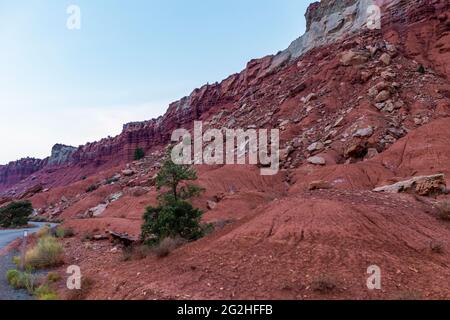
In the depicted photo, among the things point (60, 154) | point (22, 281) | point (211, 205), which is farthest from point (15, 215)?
point (60, 154)

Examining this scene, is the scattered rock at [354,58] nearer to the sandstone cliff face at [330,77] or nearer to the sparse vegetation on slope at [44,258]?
the sandstone cliff face at [330,77]

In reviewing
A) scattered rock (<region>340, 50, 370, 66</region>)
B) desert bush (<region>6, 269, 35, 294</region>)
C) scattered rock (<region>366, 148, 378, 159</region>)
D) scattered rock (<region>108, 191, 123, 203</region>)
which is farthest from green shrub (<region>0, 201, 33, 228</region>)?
Result: scattered rock (<region>340, 50, 370, 66</region>)

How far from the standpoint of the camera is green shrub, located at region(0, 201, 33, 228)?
31272 mm

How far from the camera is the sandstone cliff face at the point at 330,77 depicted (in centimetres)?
3158

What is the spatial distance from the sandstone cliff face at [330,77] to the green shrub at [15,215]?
21851 mm

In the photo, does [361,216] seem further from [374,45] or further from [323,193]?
[374,45]

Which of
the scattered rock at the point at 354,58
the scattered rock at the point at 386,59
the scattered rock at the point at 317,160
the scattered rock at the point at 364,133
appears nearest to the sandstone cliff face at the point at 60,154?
the scattered rock at the point at 354,58

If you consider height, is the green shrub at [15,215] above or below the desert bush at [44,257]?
below

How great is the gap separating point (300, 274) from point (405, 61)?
112 feet

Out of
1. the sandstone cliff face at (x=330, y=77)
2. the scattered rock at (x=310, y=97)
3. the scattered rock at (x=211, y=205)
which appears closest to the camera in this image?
the scattered rock at (x=211, y=205)

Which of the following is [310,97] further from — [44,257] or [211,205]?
[44,257]

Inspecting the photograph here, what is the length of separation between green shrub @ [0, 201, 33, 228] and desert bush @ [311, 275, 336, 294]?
100 ft
